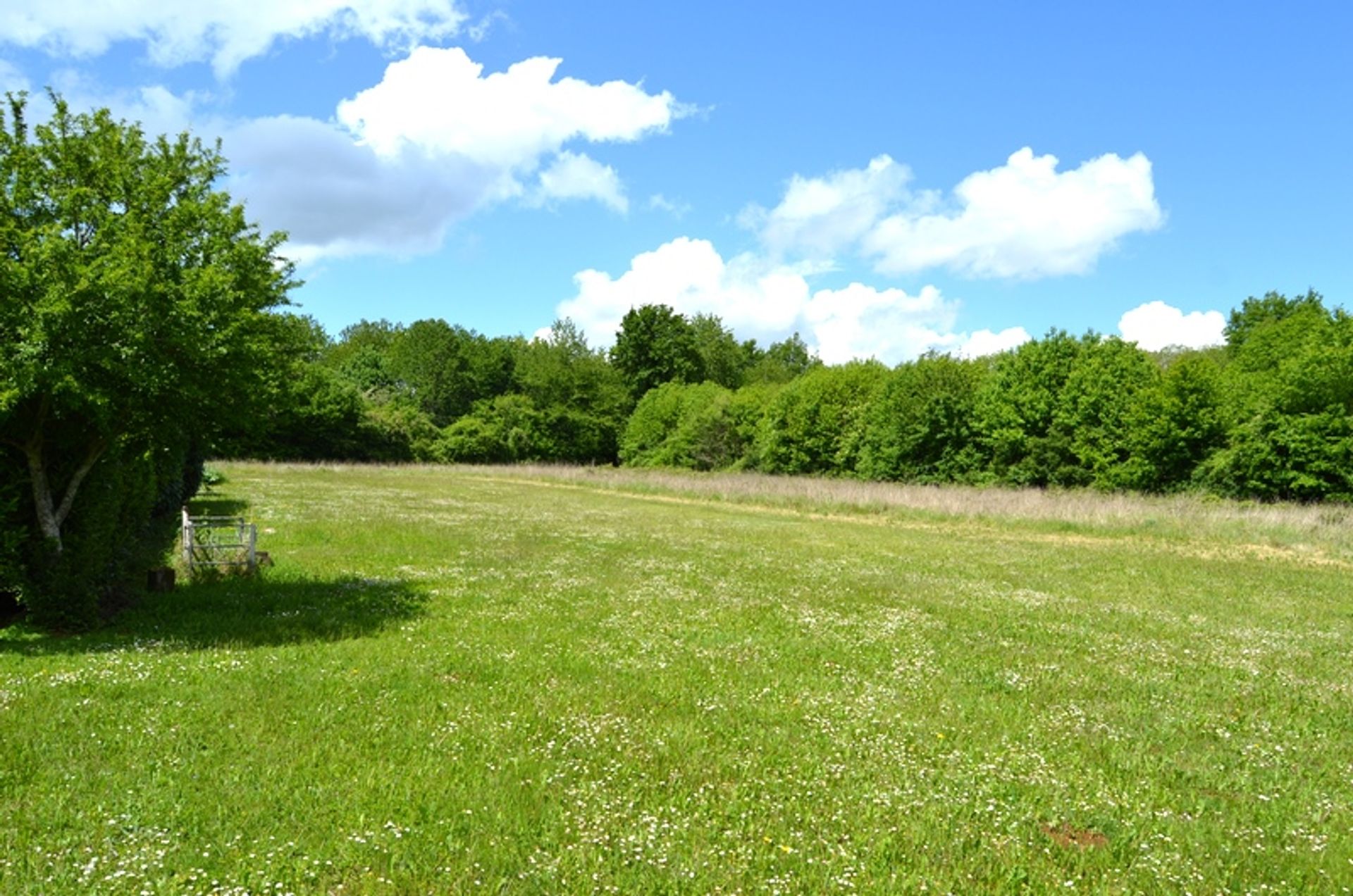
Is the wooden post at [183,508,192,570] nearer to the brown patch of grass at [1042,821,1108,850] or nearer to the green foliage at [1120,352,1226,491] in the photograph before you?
the brown patch of grass at [1042,821,1108,850]

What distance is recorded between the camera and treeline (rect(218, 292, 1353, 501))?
4584 cm

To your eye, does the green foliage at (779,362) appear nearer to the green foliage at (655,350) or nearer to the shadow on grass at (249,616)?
the green foliage at (655,350)

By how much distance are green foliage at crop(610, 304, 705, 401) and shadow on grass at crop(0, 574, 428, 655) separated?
96620 mm

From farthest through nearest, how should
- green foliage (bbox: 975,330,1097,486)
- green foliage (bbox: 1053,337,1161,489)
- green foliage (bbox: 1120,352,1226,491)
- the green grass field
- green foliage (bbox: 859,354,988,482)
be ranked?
green foliage (bbox: 859,354,988,482), green foliage (bbox: 975,330,1097,486), green foliage (bbox: 1053,337,1161,489), green foliage (bbox: 1120,352,1226,491), the green grass field

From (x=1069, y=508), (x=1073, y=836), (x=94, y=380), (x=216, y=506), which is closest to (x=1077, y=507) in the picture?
(x=1069, y=508)

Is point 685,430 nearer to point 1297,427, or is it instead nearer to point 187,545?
point 1297,427

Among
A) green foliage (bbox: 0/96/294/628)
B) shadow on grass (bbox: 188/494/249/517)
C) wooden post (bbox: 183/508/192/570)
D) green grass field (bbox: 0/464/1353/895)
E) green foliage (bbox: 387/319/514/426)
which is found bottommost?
green grass field (bbox: 0/464/1353/895)

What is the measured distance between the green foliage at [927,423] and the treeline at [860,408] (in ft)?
0.50

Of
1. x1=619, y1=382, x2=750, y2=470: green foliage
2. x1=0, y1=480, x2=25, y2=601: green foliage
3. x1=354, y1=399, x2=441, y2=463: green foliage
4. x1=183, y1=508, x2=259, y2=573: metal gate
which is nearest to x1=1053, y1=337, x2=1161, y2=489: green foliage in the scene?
x1=619, y1=382, x2=750, y2=470: green foliage

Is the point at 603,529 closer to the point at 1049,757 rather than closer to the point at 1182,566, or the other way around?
the point at 1182,566

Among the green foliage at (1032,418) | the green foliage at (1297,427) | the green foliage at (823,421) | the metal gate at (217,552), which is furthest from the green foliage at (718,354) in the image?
the metal gate at (217,552)

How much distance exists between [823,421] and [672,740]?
6982cm

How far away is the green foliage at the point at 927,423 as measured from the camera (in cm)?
6510

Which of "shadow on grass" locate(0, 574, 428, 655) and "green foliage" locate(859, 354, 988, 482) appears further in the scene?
"green foliage" locate(859, 354, 988, 482)
